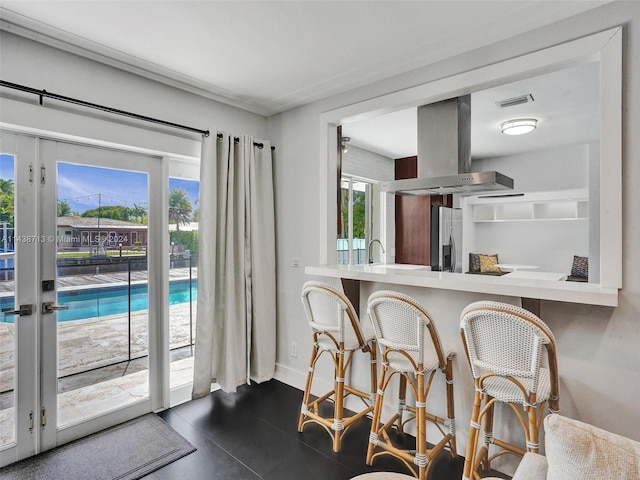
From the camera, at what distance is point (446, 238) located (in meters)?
5.58

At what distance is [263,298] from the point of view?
10.9ft

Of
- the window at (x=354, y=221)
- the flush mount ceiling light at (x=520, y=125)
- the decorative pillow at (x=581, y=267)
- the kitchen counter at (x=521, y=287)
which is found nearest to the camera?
the kitchen counter at (x=521, y=287)

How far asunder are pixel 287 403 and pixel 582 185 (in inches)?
212

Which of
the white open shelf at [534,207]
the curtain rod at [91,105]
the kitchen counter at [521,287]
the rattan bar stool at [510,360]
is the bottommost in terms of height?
the rattan bar stool at [510,360]

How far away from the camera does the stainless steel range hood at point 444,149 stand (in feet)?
8.66

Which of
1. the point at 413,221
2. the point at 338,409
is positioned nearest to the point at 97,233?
the point at 338,409

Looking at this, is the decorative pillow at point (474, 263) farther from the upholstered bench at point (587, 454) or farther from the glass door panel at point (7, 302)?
the glass door panel at point (7, 302)

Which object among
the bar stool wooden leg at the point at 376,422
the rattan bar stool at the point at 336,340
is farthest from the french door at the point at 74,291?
the bar stool wooden leg at the point at 376,422

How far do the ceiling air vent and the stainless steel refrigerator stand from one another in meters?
1.30

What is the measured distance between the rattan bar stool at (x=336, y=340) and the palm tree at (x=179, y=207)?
4.28ft

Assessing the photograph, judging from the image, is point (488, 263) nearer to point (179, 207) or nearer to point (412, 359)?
point (412, 359)

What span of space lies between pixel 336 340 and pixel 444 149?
1638 millimetres

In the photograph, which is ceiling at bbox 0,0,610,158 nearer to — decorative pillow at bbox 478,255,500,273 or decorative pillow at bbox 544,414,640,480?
decorative pillow at bbox 544,414,640,480

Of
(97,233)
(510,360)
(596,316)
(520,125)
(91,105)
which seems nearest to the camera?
(510,360)
